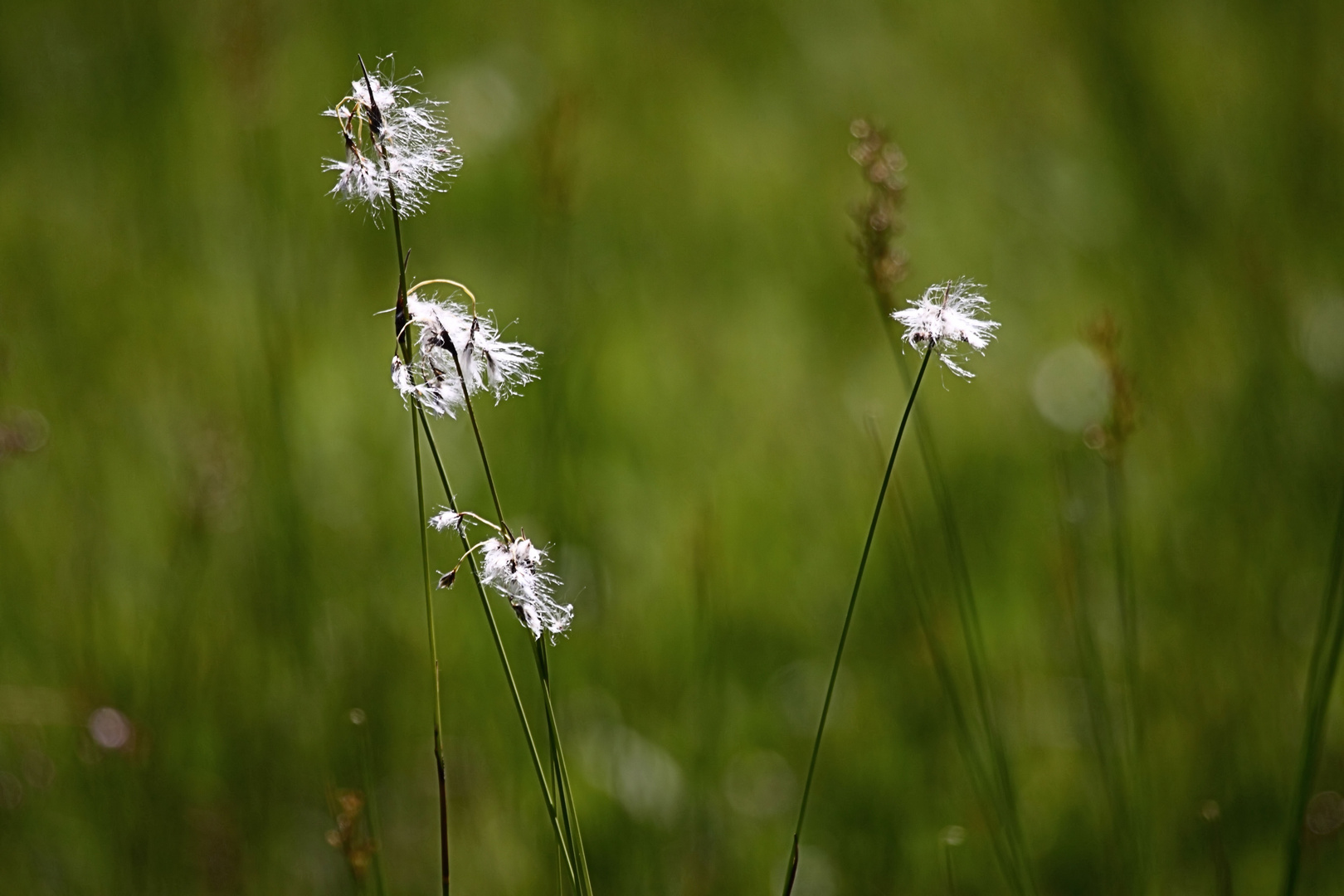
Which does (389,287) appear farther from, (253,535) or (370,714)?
(370,714)

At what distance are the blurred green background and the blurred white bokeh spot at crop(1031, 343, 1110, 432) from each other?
24 millimetres

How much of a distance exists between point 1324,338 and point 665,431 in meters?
1.72

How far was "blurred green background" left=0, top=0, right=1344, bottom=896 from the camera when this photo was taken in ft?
5.71

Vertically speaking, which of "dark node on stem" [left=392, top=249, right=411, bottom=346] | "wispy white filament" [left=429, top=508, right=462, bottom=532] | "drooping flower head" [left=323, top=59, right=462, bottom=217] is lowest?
"wispy white filament" [left=429, top=508, right=462, bottom=532]

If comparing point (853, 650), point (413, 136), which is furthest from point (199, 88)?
point (413, 136)

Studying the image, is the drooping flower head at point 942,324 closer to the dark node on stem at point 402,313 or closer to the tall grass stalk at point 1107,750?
the dark node on stem at point 402,313

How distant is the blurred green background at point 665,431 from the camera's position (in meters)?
1.74

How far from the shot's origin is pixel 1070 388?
9.21 feet

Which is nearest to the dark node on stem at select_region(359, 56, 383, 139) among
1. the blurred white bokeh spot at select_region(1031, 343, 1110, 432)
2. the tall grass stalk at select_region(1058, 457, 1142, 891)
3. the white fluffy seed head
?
the white fluffy seed head

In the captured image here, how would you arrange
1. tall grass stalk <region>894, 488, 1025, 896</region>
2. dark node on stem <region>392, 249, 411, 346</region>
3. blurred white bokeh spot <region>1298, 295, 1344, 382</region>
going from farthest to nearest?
blurred white bokeh spot <region>1298, 295, 1344, 382</region>
tall grass stalk <region>894, 488, 1025, 896</region>
dark node on stem <region>392, 249, 411, 346</region>

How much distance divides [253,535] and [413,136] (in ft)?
5.25

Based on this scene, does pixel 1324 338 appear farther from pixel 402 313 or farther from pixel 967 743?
pixel 402 313

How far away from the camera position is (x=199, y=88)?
351 centimetres

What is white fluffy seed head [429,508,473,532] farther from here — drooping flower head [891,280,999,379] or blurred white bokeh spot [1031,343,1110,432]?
blurred white bokeh spot [1031,343,1110,432]
